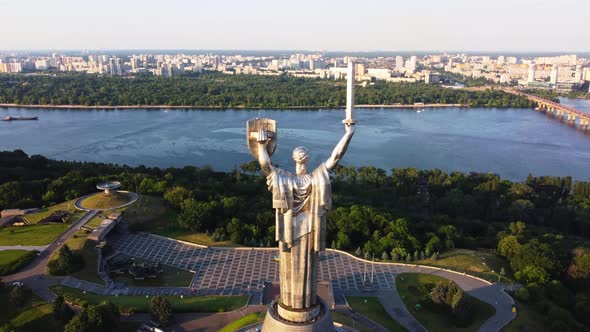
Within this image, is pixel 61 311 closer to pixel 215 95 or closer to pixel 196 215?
pixel 196 215

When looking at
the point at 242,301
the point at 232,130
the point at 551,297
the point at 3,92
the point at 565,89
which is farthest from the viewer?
the point at 565,89

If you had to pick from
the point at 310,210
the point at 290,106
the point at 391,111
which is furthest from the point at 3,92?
the point at 310,210

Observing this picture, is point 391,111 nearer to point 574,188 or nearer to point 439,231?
point 574,188

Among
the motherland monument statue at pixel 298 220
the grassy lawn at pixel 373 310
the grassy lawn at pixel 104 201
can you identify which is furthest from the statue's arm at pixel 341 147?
the grassy lawn at pixel 104 201

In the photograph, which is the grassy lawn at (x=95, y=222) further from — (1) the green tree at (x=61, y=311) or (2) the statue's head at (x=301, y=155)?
(2) the statue's head at (x=301, y=155)

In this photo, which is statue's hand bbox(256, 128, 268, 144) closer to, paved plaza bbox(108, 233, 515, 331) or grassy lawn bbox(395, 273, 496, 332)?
paved plaza bbox(108, 233, 515, 331)

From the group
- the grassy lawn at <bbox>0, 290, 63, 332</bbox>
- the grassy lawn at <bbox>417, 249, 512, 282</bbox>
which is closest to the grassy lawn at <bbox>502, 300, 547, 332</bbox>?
the grassy lawn at <bbox>417, 249, 512, 282</bbox>
